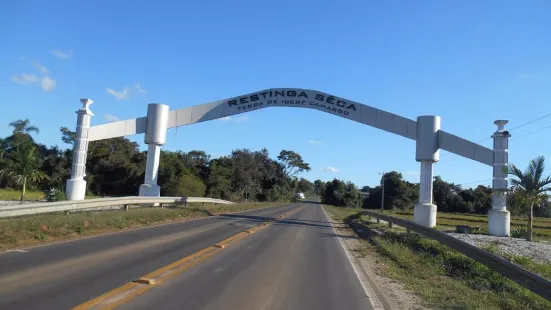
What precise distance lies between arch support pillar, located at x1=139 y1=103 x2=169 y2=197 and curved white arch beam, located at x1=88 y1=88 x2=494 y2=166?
59 centimetres

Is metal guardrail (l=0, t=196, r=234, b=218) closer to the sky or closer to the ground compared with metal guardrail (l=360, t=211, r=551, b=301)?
closer to the sky

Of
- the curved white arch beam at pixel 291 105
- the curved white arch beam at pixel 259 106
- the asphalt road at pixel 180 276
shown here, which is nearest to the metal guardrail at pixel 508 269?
the asphalt road at pixel 180 276

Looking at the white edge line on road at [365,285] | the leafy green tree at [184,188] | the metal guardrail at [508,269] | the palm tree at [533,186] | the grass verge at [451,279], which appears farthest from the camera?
the leafy green tree at [184,188]

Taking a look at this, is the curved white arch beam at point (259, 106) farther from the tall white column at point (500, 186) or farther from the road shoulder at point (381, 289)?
the road shoulder at point (381, 289)

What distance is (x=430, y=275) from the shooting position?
10.7 metres

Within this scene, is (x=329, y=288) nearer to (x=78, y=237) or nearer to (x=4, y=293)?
(x=4, y=293)

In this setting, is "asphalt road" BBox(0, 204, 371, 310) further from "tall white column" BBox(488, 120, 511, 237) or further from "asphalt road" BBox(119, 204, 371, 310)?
"tall white column" BBox(488, 120, 511, 237)

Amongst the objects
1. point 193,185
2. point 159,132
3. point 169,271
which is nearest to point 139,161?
point 193,185

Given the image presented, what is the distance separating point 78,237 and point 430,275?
31.9ft

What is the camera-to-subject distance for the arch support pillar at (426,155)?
81.2 feet

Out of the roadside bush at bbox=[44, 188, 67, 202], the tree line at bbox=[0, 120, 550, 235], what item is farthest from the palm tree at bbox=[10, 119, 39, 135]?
the roadside bush at bbox=[44, 188, 67, 202]

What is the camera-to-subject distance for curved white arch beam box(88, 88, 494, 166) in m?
26.0

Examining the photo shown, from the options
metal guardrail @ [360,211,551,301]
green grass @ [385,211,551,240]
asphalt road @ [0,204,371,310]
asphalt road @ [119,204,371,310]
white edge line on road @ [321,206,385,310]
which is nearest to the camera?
asphalt road @ [0,204,371,310]

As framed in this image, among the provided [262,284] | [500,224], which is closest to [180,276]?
[262,284]
